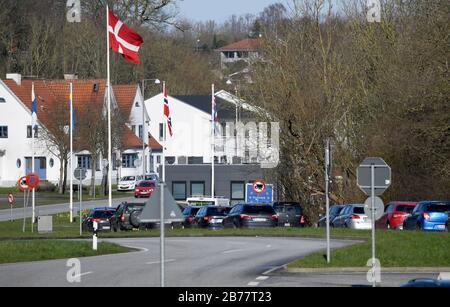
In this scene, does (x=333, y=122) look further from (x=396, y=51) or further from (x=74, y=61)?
(x=74, y=61)

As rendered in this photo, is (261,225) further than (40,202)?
No

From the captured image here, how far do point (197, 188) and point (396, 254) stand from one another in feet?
151

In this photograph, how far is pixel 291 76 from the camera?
57531mm

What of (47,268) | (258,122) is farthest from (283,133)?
(47,268)

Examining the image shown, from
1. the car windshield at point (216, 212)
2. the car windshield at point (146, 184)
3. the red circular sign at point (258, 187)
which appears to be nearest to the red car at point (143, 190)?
the car windshield at point (146, 184)

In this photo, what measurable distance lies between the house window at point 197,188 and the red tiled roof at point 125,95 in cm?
2255

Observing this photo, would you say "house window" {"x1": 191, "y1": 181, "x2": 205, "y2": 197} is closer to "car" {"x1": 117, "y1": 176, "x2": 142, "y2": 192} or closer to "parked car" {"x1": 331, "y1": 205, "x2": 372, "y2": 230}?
"car" {"x1": 117, "y1": 176, "x2": 142, "y2": 192}

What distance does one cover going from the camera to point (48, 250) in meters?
32.1

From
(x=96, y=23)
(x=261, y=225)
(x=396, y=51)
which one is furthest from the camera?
(x=96, y=23)

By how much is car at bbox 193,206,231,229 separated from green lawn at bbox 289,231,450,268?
1970 centimetres

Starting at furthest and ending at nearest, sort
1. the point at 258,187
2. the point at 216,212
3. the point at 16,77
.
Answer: the point at 16,77, the point at 258,187, the point at 216,212

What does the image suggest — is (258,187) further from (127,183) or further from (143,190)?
(127,183)

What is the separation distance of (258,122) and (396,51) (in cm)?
877

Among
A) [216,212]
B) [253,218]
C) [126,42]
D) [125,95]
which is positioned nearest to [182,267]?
[253,218]
